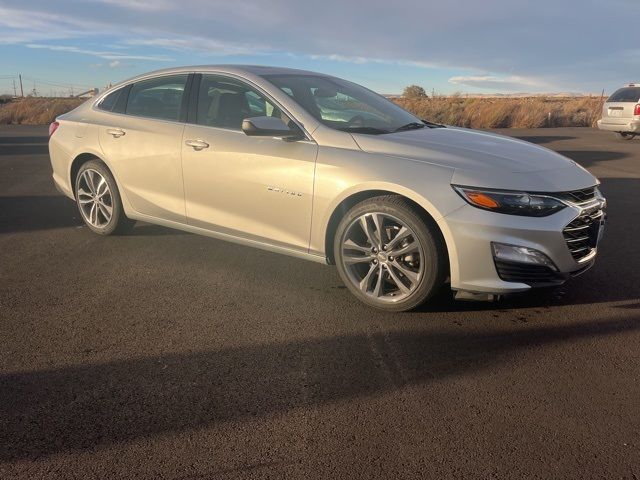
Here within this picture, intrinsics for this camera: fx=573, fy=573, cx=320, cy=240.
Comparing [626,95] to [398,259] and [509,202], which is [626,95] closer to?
[509,202]

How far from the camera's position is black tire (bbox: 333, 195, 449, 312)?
3.72 meters

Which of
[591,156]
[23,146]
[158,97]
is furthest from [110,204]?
[23,146]

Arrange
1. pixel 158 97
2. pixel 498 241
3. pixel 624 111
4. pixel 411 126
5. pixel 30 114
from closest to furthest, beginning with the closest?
1. pixel 498 241
2. pixel 411 126
3. pixel 158 97
4. pixel 624 111
5. pixel 30 114

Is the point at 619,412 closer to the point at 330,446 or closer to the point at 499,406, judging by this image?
the point at 499,406

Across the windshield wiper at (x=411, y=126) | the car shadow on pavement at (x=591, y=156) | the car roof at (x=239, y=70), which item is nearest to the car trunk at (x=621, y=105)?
the car shadow on pavement at (x=591, y=156)

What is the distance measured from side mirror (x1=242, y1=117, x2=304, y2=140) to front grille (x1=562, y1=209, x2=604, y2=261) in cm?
200

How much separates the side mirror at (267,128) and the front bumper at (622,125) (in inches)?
595

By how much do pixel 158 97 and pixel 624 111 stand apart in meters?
15.1

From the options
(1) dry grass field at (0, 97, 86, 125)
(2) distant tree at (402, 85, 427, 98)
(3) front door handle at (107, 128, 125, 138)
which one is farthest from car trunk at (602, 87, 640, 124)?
(2) distant tree at (402, 85, 427, 98)

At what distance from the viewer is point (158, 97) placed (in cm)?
533

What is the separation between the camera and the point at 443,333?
365cm

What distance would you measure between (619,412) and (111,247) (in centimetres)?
451

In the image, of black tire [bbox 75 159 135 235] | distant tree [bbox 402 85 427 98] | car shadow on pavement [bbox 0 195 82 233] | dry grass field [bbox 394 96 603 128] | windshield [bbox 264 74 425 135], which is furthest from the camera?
distant tree [bbox 402 85 427 98]

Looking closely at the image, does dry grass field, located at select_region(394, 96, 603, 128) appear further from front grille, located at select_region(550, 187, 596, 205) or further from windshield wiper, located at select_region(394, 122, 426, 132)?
front grille, located at select_region(550, 187, 596, 205)
